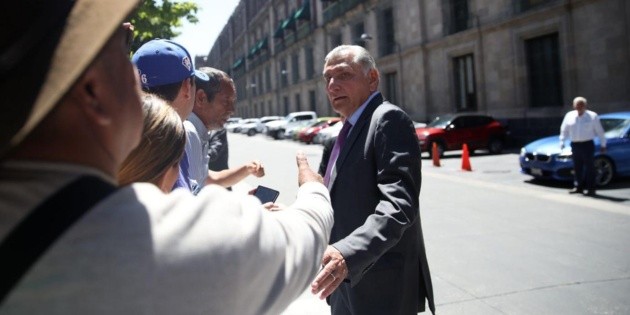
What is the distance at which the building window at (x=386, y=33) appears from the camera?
1256 inches

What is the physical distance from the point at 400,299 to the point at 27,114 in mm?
1995

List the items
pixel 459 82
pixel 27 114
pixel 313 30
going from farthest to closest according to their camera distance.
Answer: pixel 313 30 < pixel 459 82 < pixel 27 114

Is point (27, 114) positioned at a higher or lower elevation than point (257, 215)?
higher

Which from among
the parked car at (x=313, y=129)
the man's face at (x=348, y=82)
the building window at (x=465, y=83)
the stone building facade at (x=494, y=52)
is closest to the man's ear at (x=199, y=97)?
the man's face at (x=348, y=82)

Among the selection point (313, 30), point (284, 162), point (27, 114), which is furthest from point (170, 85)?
point (313, 30)

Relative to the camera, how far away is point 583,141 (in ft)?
32.3

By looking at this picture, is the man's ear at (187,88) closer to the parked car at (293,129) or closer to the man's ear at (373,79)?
the man's ear at (373,79)

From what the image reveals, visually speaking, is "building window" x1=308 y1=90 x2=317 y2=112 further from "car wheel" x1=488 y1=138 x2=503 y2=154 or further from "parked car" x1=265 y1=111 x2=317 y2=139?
"car wheel" x1=488 y1=138 x2=503 y2=154

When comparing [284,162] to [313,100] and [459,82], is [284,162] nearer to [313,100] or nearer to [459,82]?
[459,82]

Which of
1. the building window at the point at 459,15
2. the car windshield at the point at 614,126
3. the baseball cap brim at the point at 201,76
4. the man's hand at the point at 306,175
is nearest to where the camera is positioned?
the man's hand at the point at 306,175

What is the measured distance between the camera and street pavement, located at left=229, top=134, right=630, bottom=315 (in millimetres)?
4504

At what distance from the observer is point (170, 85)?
94.4 inches

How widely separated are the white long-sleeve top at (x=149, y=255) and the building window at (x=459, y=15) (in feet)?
82.5

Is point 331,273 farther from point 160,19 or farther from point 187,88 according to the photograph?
point 160,19
